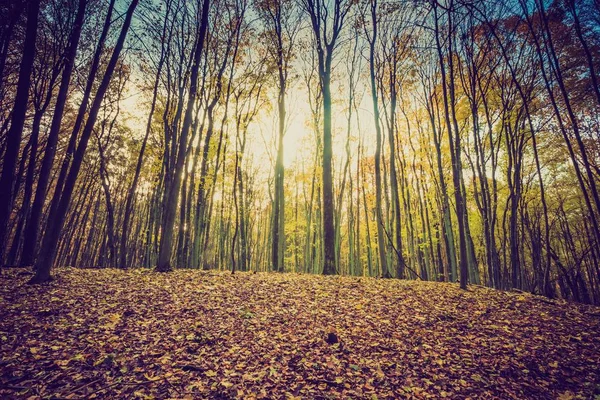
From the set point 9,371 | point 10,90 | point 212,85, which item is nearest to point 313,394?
point 9,371

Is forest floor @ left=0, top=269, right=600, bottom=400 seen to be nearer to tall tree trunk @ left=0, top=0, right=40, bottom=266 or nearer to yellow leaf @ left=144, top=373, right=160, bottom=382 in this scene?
yellow leaf @ left=144, top=373, right=160, bottom=382

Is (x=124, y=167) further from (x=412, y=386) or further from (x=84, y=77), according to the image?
(x=412, y=386)

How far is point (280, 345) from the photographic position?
12.8 feet

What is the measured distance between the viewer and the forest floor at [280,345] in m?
2.98

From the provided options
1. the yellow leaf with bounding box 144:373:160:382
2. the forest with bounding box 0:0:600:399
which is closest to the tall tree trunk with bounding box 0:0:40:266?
the forest with bounding box 0:0:600:399

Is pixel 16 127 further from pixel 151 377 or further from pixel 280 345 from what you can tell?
pixel 280 345

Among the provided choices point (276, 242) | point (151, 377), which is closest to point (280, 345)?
point (151, 377)

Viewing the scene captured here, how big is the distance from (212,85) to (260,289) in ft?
37.7

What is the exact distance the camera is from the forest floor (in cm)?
298

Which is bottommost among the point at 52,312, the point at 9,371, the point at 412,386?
the point at 412,386

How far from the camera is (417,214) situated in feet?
72.0

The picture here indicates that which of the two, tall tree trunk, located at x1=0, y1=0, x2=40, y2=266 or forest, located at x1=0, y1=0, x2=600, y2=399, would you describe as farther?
tall tree trunk, located at x1=0, y1=0, x2=40, y2=266

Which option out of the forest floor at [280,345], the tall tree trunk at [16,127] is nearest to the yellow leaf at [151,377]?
the forest floor at [280,345]

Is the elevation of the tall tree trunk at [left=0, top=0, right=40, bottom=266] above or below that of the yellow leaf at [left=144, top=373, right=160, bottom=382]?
above
